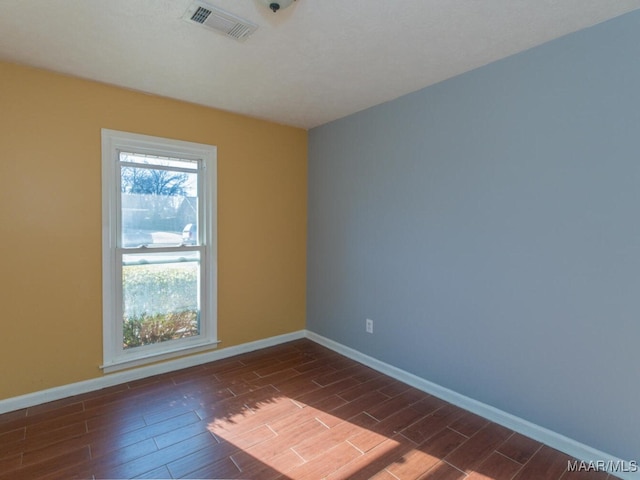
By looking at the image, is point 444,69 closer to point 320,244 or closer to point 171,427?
point 320,244

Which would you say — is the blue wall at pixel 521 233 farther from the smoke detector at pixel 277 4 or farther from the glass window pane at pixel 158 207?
the glass window pane at pixel 158 207

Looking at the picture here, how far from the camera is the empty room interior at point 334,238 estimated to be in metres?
1.84

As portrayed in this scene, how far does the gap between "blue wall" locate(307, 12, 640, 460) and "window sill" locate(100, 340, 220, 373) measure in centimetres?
159

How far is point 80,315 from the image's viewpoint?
2648 mm

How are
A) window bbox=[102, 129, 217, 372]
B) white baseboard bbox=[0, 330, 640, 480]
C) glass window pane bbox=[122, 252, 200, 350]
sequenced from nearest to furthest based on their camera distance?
1. white baseboard bbox=[0, 330, 640, 480]
2. window bbox=[102, 129, 217, 372]
3. glass window pane bbox=[122, 252, 200, 350]

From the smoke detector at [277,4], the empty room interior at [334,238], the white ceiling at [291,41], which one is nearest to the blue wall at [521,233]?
the empty room interior at [334,238]

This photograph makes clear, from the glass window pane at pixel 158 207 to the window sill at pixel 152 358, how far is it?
979mm

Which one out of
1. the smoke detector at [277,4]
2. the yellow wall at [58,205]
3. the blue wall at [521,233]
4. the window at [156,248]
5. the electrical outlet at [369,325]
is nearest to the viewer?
the smoke detector at [277,4]

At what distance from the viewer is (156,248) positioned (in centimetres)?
300

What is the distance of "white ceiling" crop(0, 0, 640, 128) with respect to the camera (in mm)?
1741

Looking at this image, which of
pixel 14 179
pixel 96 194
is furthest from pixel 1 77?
pixel 96 194

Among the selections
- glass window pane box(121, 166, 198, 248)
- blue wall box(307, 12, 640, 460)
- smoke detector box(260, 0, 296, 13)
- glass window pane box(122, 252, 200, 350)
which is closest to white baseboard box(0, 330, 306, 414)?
glass window pane box(122, 252, 200, 350)

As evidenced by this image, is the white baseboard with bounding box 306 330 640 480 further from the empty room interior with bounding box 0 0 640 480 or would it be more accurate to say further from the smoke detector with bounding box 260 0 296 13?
the smoke detector with bounding box 260 0 296 13

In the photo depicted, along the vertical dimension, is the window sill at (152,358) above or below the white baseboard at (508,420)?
above
